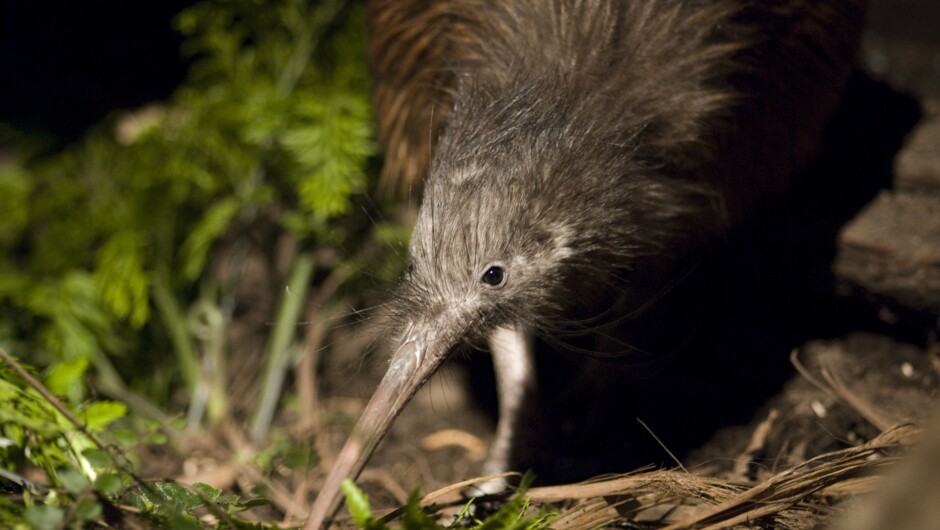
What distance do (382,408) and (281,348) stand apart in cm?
143

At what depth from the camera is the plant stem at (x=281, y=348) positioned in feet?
10.8

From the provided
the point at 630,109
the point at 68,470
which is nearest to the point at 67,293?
the point at 68,470

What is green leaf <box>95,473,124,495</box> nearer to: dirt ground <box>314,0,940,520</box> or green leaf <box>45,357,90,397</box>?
green leaf <box>45,357,90,397</box>

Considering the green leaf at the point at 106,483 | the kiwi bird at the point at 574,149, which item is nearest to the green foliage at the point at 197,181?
the kiwi bird at the point at 574,149

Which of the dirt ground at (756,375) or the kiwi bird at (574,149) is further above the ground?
the kiwi bird at (574,149)

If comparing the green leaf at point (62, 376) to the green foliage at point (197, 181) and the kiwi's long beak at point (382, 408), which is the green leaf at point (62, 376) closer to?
the kiwi's long beak at point (382, 408)

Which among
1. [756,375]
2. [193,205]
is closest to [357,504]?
[756,375]

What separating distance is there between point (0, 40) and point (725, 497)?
4.11 m

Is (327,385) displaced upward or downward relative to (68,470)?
downward

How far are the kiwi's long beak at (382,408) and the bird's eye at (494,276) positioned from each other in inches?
7.4

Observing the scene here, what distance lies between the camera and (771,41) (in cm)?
241

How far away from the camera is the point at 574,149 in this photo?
212 cm

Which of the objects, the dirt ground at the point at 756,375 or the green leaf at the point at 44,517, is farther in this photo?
the dirt ground at the point at 756,375

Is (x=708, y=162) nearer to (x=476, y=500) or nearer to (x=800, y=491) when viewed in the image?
(x=800, y=491)
